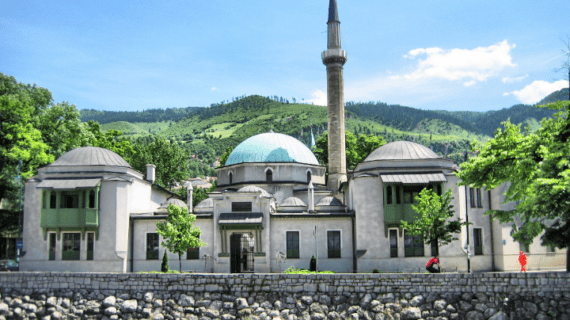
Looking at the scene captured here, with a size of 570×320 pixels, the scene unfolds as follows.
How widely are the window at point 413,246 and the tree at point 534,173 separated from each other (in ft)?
32.1

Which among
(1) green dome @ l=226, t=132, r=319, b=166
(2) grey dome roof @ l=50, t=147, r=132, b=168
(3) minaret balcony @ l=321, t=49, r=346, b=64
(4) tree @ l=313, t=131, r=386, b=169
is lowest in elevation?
(2) grey dome roof @ l=50, t=147, r=132, b=168

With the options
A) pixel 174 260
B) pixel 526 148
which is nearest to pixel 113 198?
pixel 174 260

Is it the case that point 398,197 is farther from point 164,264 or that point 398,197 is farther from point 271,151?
point 164,264

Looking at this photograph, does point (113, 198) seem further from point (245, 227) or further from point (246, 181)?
point (246, 181)

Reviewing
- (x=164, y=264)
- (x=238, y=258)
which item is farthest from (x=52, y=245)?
(x=238, y=258)

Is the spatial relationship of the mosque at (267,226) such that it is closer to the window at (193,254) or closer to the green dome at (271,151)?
the window at (193,254)

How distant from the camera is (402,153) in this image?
32.6 metres

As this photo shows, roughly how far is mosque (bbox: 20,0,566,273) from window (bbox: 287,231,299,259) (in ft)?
0.21

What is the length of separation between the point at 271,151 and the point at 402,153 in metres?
13.5

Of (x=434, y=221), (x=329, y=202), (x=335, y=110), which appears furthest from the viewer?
(x=335, y=110)

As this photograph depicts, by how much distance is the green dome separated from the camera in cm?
4266

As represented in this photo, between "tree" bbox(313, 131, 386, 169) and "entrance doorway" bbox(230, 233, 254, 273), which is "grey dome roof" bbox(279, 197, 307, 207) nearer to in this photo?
"entrance doorway" bbox(230, 233, 254, 273)

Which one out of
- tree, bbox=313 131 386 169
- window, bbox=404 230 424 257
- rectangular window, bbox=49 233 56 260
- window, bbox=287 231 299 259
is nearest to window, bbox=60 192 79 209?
rectangular window, bbox=49 233 56 260

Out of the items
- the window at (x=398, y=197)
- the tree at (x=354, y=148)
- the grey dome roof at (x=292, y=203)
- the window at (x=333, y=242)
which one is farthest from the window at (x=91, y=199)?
the tree at (x=354, y=148)
